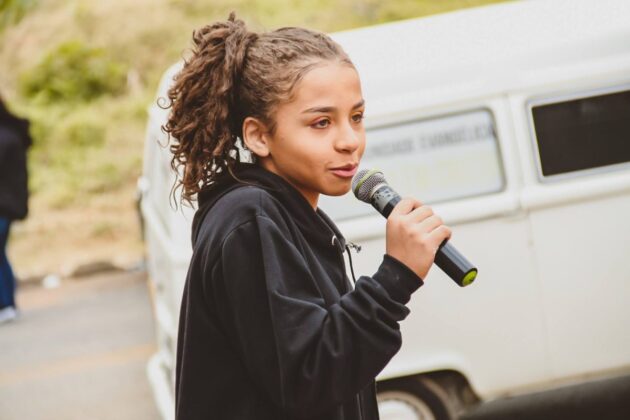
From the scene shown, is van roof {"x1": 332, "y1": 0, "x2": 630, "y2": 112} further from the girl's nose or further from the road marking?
the road marking

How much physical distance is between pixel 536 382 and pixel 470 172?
103 centimetres

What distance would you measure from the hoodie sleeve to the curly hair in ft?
0.82

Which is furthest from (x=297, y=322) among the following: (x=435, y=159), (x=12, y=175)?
(x=12, y=175)

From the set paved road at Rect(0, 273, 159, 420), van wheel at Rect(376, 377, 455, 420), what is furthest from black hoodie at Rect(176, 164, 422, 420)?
paved road at Rect(0, 273, 159, 420)

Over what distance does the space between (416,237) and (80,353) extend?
276 inches

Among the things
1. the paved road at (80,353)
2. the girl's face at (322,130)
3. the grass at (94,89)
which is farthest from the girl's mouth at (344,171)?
the grass at (94,89)

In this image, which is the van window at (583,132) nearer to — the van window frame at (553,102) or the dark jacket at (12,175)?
the van window frame at (553,102)

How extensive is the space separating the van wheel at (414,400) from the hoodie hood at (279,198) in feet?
9.31

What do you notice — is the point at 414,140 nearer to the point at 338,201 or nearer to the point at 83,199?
the point at 338,201

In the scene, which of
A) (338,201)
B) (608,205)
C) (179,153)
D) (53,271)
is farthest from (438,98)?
(53,271)

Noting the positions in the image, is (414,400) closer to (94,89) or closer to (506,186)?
(506,186)

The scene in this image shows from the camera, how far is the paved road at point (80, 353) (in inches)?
274

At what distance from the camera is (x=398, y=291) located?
183cm

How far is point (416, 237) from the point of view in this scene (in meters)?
1.85
